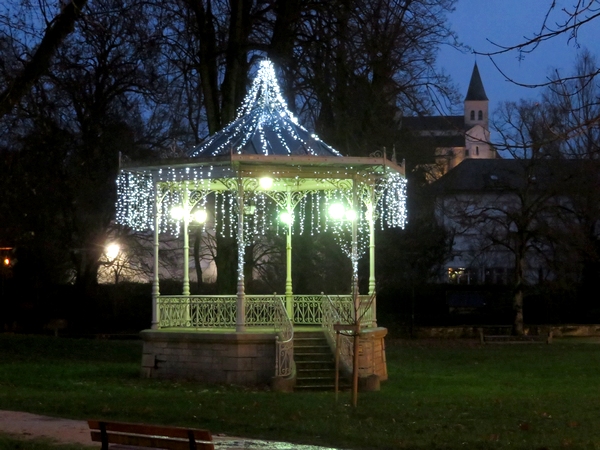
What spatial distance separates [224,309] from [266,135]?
12.6ft

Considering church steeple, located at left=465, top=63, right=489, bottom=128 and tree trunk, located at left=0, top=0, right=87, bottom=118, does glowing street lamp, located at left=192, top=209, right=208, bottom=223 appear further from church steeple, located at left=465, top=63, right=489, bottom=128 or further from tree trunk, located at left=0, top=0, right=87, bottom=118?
church steeple, located at left=465, top=63, right=489, bottom=128

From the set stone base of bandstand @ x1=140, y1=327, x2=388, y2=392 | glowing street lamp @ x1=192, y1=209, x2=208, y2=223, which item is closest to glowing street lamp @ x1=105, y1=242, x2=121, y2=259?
glowing street lamp @ x1=192, y1=209, x2=208, y2=223

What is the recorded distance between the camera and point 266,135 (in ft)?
68.4

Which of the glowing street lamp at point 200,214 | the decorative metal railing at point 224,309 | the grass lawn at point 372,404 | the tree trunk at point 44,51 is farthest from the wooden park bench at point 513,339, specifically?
the tree trunk at point 44,51

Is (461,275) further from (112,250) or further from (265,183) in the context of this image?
(265,183)

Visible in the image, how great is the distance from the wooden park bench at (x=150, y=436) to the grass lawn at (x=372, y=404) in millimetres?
3285

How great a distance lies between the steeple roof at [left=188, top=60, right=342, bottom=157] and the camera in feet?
66.4

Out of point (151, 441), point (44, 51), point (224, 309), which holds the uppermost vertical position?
point (44, 51)

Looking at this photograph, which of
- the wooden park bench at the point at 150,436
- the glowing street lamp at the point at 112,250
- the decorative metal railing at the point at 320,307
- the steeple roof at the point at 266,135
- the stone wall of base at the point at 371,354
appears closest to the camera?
the wooden park bench at the point at 150,436

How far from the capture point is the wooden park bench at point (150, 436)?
26.6 feet

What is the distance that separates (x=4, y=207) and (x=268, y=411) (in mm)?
23674

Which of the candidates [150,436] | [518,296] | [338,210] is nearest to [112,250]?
[518,296]

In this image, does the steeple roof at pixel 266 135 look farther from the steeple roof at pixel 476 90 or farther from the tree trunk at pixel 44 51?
the steeple roof at pixel 476 90

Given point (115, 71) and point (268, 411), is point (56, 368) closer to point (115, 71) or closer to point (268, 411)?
point (268, 411)
